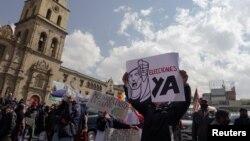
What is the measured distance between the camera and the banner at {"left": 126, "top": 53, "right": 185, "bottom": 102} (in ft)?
13.3

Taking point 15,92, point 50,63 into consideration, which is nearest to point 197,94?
point 15,92

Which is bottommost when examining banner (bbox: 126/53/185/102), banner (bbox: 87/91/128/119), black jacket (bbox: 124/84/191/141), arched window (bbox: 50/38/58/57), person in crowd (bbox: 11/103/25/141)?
person in crowd (bbox: 11/103/25/141)

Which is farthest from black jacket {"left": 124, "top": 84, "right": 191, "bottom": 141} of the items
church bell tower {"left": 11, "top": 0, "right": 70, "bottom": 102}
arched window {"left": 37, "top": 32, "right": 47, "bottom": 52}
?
arched window {"left": 37, "top": 32, "right": 47, "bottom": 52}

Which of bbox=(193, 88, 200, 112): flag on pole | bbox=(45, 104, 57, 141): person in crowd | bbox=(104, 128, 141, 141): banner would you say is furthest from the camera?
bbox=(193, 88, 200, 112): flag on pole

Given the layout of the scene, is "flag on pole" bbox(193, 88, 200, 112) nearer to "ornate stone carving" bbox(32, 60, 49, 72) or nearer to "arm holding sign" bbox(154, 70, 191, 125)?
"arm holding sign" bbox(154, 70, 191, 125)

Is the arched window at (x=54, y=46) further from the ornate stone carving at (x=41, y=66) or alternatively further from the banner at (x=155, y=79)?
the banner at (x=155, y=79)

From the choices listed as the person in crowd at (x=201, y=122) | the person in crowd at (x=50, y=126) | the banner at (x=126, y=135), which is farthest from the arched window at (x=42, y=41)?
the banner at (x=126, y=135)

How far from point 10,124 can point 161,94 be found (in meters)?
4.87

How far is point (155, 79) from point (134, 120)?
6.58 feet

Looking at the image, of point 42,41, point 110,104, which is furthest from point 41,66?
point 110,104

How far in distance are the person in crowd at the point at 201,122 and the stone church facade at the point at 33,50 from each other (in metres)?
32.2

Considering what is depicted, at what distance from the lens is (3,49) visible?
120ft

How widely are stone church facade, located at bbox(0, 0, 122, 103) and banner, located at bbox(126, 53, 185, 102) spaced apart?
3328cm

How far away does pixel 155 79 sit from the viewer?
4539 mm
